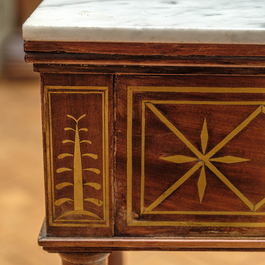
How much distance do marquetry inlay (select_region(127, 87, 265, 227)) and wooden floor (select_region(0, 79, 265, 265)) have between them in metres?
0.73

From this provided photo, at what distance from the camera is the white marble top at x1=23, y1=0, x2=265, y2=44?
1.92 ft

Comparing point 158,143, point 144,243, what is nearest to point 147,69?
point 158,143

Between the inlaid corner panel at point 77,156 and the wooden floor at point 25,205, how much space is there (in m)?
0.73

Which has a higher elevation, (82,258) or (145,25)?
(145,25)

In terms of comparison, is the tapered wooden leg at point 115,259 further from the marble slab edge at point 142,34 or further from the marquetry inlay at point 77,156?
the marble slab edge at point 142,34

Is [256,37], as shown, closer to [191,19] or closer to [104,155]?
[191,19]

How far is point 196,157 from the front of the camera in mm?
674

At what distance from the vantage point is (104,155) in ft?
2.19

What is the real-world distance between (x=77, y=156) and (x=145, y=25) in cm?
24

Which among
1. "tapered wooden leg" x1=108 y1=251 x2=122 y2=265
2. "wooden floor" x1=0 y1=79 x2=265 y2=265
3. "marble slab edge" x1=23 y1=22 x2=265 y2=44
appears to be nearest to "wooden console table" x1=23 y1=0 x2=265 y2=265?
"marble slab edge" x1=23 y1=22 x2=265 y2=44

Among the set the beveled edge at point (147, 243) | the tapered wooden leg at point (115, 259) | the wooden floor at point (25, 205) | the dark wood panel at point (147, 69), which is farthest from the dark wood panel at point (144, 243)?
the wooden floor at point (25, 205)

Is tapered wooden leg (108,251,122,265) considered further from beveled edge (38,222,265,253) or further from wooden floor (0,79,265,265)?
beveled edge (38,222,265,253)

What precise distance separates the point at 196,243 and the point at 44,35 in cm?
43

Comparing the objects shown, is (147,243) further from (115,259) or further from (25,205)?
(25,205)
